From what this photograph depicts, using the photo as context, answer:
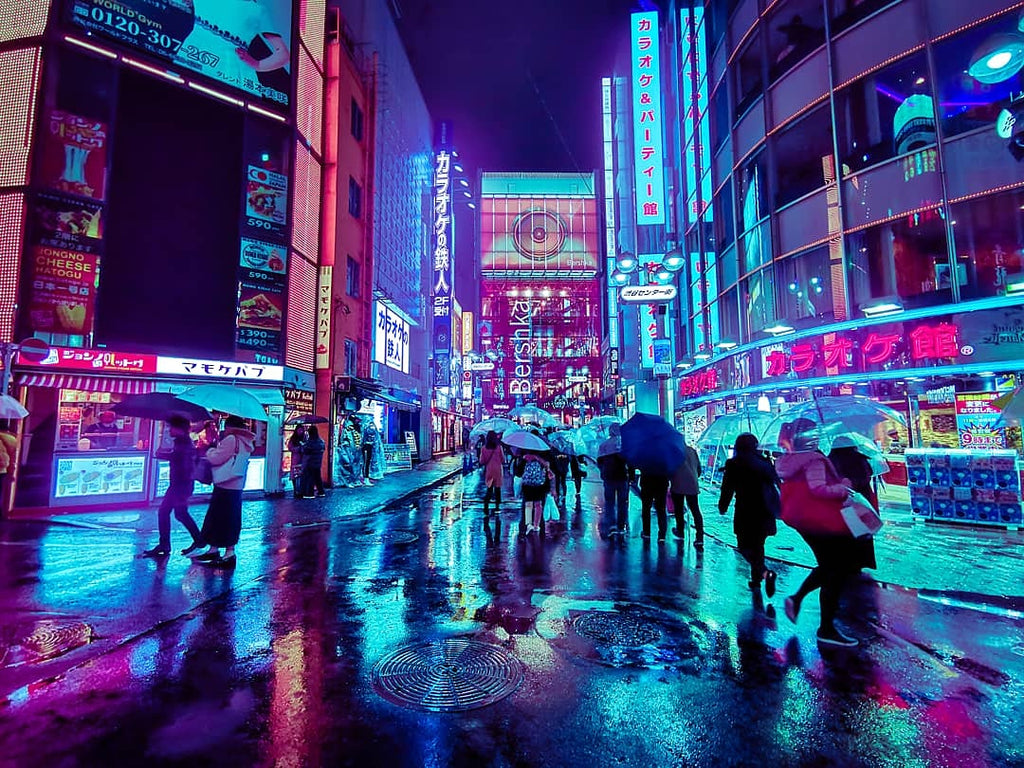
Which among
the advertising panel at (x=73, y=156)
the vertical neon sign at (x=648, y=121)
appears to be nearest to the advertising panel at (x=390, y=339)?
the advertising panel at (x=73, y=156)

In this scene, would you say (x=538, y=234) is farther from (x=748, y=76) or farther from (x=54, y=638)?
(x=54, y=638)

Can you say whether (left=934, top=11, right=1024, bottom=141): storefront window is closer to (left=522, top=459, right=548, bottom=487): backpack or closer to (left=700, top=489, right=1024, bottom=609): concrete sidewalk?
(left=700, top=489, right=1024, bottom=609): concrete sidewalk

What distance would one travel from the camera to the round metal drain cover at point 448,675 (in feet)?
11.5

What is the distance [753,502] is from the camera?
6445 mm

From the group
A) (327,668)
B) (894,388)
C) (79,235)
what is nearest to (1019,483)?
(894,388)

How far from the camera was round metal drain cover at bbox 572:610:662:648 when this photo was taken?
181 inches

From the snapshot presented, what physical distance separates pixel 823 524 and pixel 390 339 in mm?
25576

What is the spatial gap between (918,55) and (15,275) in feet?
74.8

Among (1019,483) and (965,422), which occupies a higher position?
(965,422)

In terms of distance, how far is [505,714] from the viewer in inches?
132

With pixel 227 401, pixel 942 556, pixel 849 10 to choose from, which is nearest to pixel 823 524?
pixel 942 556

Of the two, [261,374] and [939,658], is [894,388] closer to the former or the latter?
[939,658]

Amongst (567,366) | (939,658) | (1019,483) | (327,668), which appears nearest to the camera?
(327,668)

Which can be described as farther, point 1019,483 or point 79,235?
point 79,235
